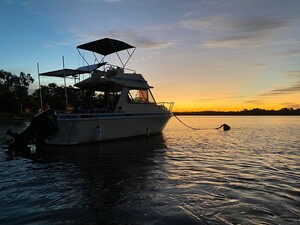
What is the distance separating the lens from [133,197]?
6.81 meters

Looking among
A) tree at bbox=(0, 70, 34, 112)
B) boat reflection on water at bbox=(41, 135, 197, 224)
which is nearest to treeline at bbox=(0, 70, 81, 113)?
tree at bbox=(0, 70, 34, 112)

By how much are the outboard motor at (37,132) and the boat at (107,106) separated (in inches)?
17.4

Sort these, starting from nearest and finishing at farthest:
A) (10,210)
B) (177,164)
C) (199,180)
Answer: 1. (10,210)
2. (199,180)
3. (177,164)

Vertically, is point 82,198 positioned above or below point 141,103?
below

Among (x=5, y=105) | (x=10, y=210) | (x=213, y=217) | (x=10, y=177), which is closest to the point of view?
(x=213, y=217)

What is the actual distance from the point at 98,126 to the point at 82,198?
11.1 metres

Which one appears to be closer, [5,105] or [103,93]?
[103,93]

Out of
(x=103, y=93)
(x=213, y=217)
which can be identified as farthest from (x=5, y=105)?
(x=213, y=217)

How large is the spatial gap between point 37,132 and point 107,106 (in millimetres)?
5660

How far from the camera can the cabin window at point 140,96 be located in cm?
2045

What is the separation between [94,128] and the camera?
17.6 meters

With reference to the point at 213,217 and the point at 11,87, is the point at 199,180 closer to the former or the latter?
the point at 213,217

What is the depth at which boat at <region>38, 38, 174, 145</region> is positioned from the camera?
17.0 m

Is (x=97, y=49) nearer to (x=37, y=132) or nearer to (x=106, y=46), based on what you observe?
(x=106, y=46)
